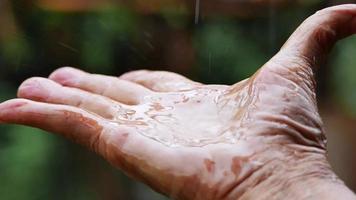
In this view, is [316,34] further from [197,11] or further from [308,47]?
[197,11]

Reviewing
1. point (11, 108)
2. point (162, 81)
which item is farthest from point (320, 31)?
point (11, 108)

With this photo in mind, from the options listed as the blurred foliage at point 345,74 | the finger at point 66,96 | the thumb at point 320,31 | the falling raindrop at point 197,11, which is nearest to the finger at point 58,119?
the finger at point 66,96

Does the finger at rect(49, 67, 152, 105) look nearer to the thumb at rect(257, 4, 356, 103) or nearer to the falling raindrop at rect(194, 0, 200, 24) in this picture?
the thumb at rect(257, 4, 356, 103)

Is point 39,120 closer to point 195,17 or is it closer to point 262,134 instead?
point 262,134

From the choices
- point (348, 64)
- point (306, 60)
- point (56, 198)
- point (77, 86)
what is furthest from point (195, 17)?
point (306, 60)

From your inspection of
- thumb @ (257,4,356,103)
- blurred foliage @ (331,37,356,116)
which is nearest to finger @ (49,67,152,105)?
thumb @ (257,4,356,103)

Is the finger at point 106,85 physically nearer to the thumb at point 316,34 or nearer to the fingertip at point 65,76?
the fingertip at point 65,76
